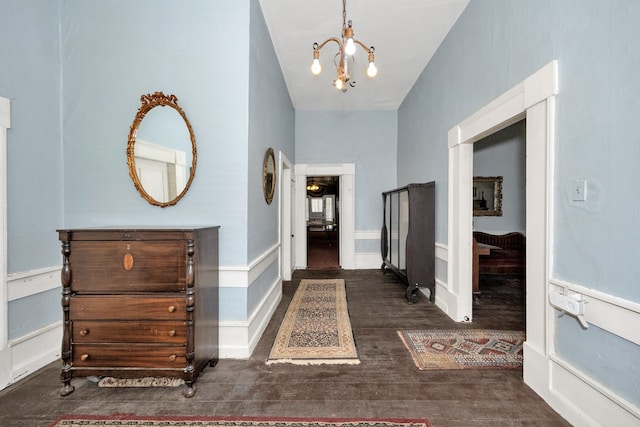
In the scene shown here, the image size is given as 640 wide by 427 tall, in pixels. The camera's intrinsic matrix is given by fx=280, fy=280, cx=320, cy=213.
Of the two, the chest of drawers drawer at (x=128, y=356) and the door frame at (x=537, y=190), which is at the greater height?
the door frame at (x=537, y=190)

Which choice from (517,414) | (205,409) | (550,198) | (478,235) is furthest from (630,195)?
(478,235)

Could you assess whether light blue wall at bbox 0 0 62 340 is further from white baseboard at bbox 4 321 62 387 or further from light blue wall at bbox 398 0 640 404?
light blue wall at bbox 398 0 640 404

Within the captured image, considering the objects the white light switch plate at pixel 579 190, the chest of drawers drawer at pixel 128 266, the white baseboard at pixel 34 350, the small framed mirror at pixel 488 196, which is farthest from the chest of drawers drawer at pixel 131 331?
the small framed mirror at pixel 488 196

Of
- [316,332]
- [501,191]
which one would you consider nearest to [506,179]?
[501,191]

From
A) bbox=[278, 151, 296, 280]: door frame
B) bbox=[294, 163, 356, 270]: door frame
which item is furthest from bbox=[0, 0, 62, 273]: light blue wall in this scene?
bbox=[294, 163, 356, 270]: door frame

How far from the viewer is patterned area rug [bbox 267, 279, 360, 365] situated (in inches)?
90.7

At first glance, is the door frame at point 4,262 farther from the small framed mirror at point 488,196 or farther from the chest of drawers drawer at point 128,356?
the small framed mirror at point 488,196

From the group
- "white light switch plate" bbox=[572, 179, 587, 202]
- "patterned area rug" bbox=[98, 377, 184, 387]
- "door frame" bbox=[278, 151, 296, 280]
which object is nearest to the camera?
"white light switch plate" bbox=[572, 179, 587, 202]

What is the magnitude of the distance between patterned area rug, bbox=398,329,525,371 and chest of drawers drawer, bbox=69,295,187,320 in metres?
1.85

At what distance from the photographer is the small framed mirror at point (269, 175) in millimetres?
3015

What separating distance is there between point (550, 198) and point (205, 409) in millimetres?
2524

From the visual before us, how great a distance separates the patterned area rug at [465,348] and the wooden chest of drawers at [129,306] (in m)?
1.80

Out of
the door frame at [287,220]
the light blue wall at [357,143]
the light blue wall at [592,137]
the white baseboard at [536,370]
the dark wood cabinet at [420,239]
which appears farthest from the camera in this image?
the light blue wall at [357,143]

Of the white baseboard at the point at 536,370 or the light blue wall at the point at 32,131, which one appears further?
the light blue wall at the point at 32,131
